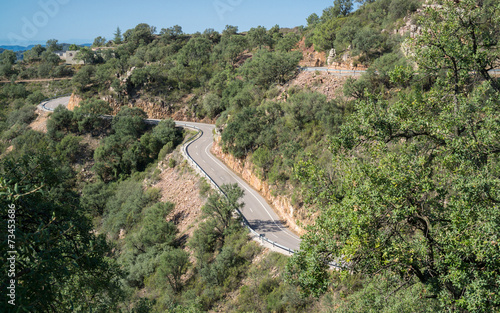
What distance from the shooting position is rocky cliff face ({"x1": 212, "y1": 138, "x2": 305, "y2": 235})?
2853cm

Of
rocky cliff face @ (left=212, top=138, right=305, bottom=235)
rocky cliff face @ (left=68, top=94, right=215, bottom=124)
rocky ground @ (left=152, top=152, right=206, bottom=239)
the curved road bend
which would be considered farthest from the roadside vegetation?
the curved road bend

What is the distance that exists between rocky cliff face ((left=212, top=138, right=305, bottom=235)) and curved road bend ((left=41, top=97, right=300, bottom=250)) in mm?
521

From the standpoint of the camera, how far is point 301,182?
39.8 feet

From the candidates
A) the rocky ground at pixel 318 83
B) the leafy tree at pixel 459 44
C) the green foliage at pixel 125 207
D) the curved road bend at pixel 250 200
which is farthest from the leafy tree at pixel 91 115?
the leafy tree at pixel 459 44

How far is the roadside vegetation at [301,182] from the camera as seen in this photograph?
745 centimetres

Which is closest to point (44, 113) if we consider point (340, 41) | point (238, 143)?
point (238, 143)

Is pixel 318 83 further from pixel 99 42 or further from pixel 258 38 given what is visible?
pixel 99 42

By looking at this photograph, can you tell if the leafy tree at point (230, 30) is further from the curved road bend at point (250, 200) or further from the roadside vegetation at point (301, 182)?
the curved road bend at point (250, 200)

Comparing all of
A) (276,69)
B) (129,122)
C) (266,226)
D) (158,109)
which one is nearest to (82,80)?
(158,109)

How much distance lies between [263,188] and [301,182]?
23.7 metres

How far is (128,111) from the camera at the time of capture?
64.2 meters

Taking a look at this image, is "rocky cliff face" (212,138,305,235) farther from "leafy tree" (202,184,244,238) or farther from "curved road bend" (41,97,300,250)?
"leafy tree" (202,184,244,238)

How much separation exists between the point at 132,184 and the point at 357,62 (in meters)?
38.9

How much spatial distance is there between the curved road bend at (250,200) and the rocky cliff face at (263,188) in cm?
52
